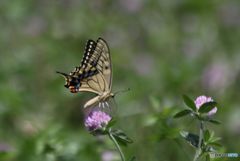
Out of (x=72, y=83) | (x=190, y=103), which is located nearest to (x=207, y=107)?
(x=190, y=103)

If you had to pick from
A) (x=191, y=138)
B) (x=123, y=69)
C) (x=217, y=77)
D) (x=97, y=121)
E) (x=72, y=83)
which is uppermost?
(x=123, y=69)

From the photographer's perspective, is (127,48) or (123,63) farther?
(127,48)

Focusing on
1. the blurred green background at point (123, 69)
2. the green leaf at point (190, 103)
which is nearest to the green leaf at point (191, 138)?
the green leaf at point (190, 103)

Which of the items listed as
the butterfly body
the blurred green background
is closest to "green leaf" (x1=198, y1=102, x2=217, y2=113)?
the blurred green background

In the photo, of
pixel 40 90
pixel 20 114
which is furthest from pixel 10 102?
pixel 40 90

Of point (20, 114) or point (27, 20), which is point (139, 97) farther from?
point (27, 20)

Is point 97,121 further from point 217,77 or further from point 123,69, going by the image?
point 123,69
